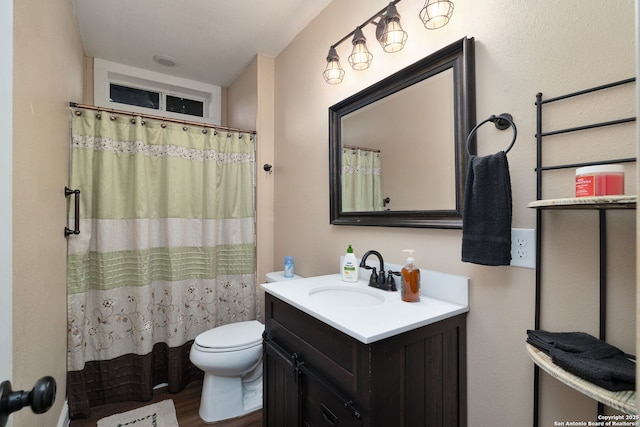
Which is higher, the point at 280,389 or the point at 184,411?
the point at 280,389

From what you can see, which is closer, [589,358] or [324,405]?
[589,358]

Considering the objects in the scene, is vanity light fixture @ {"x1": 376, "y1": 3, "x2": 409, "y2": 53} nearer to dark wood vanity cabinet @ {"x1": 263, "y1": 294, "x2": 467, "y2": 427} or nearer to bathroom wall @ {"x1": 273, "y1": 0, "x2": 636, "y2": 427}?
bathroom wall @ {"x1": 273, "y1": 0, "x2": 636, "y2": 427}

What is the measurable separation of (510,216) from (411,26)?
3.14ft

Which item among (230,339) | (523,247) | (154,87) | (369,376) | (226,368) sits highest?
(154,87)

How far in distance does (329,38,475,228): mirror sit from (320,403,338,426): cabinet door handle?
78 centimetres

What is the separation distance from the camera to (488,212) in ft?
3.19

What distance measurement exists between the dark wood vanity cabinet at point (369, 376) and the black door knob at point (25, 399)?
71cm

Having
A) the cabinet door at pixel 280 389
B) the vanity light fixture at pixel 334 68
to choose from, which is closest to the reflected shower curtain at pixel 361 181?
the vanity light fixture at pixel 334 68

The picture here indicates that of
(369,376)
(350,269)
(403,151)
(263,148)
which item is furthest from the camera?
(263,148)

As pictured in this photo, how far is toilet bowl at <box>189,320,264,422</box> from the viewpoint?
174 cm

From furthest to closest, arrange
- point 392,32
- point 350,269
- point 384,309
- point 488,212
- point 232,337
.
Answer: point 232,337 < point 350,269 < point 392,32 < point 384,309 < point 488,212

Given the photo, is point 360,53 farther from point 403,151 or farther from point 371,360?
point 371,360

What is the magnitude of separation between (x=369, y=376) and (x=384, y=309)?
0.27m

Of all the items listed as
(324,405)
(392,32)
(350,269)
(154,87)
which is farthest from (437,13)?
(154,87)
